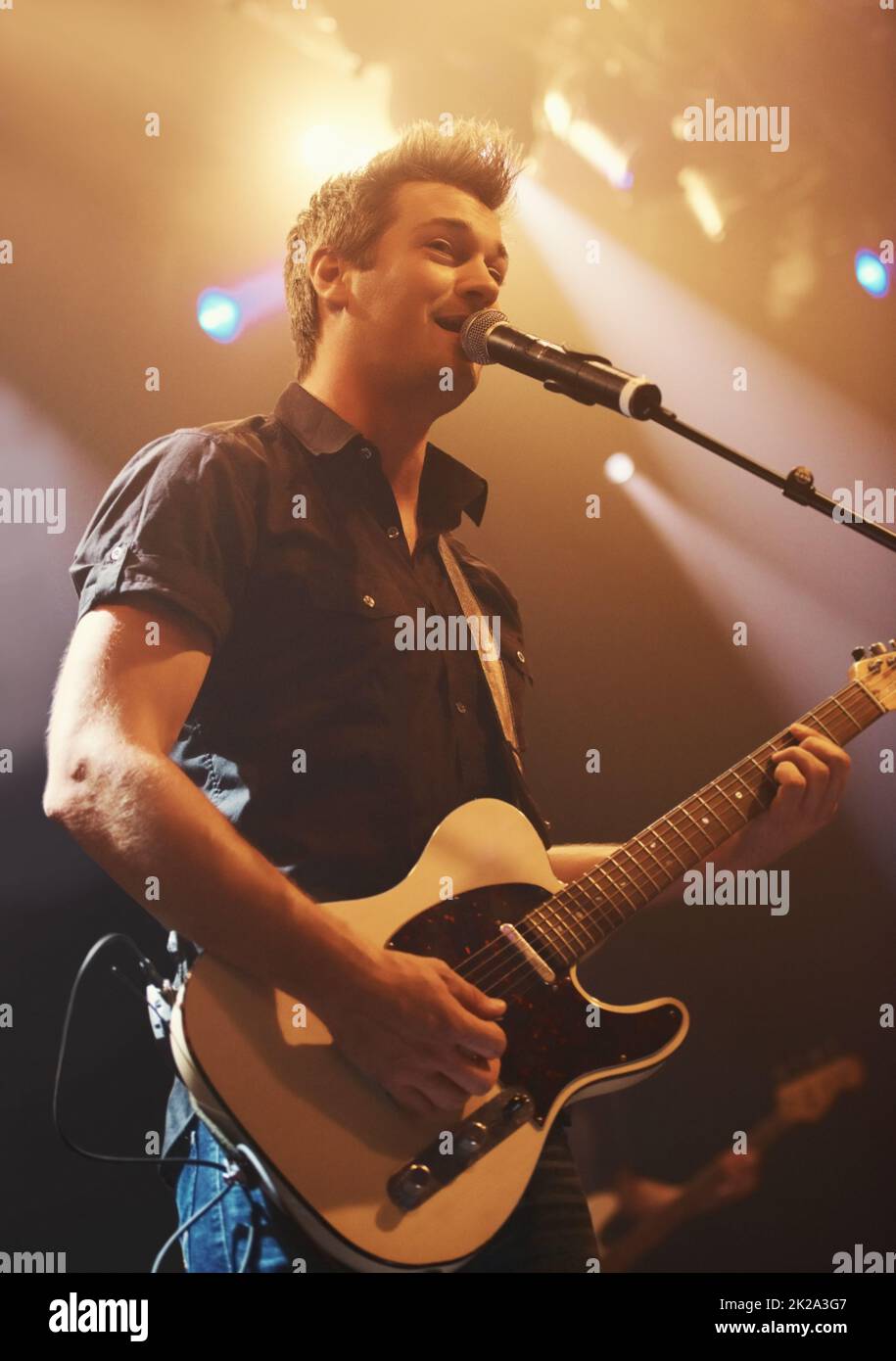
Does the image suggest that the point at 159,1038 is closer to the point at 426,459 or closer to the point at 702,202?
the point at 426,459

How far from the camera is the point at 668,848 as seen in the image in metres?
1.65

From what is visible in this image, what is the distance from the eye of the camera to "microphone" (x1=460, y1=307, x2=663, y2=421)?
1.40 m

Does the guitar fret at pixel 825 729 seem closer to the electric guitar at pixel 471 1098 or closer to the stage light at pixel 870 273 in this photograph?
the electric guitar at pixel 471 1098

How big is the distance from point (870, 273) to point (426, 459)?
1.24 meters

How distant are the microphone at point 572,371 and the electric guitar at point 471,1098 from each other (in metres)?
0.57

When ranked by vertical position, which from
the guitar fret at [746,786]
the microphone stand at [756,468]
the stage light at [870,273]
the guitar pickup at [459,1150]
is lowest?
the guitar pickup at [459,1150]

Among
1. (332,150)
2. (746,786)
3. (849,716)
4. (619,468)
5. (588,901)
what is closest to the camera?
(588,901)

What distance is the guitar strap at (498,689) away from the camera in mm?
1725

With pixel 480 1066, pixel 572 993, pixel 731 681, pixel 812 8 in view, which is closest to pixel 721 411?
pixel 731 681

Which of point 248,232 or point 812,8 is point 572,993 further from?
point 812,8

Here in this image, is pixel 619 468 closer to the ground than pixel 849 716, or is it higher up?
higher up

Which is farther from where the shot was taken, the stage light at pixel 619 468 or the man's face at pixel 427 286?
the stage light at pixel 619 468

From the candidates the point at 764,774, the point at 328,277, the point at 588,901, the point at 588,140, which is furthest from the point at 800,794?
the point at 588,140

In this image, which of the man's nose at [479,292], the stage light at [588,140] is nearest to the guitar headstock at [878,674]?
the man's nose at [479,292]
